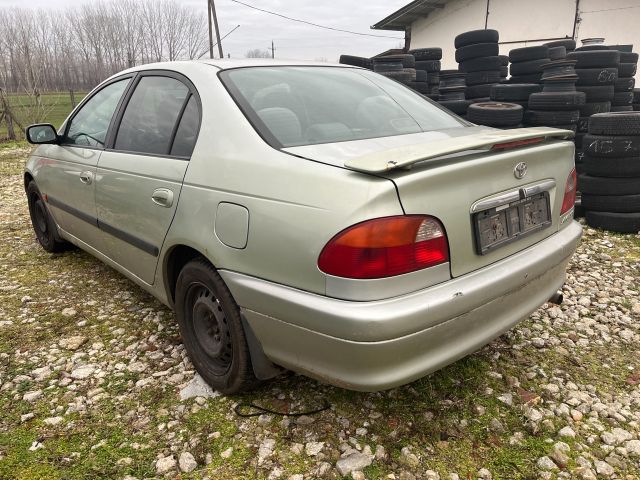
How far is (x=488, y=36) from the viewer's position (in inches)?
323

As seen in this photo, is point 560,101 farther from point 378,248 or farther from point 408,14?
point 408,14

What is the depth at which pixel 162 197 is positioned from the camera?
2.34m

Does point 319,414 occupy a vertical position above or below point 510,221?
below

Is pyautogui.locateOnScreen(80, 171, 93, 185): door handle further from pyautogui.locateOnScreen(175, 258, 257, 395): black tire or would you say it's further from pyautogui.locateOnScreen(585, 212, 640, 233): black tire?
pyautogui.locateOnScreen(585, 212, 640, 233): black tire

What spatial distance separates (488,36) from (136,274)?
7625 millimetres

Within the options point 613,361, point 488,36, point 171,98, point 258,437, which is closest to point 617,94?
point 488,36

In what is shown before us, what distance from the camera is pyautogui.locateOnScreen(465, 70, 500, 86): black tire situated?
322 inches

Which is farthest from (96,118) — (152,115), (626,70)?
(626,70)

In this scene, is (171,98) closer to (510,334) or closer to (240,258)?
(240,258)

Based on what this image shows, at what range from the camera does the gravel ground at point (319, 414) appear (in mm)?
1918

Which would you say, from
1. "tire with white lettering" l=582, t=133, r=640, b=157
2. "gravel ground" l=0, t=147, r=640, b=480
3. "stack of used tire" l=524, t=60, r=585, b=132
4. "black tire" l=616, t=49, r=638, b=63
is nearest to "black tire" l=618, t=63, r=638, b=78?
"black tire" l=616, t=49, r=638, b=63

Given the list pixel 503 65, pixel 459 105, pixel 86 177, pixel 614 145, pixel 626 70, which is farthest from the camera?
pixel 503 65

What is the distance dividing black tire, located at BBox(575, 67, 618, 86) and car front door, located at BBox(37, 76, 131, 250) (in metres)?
5.95

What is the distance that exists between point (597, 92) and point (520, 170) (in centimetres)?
562
